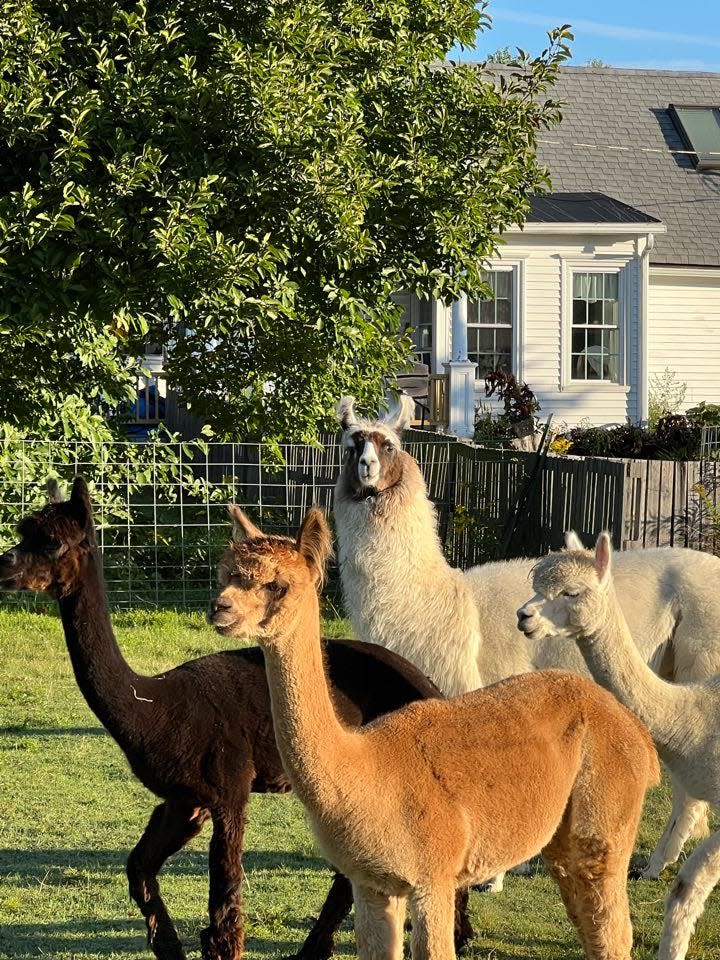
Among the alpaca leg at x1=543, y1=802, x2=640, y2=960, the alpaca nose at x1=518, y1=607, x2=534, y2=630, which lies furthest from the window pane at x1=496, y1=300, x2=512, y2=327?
the alpaca leg at x1=543, y1=802, x2=640, y2=960

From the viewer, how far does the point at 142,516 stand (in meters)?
13.7

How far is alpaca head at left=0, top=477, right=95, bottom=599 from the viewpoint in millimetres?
4957

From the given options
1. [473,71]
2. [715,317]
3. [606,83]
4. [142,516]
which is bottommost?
[142,516]

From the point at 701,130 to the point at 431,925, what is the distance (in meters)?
25.1

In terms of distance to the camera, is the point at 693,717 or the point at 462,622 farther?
the point at 462,622

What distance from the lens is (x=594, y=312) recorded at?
2220 cm

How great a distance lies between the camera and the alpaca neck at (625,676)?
513cm

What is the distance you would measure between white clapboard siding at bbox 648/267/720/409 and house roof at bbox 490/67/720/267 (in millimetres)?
465

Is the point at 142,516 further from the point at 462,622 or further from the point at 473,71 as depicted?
the point at 462,622

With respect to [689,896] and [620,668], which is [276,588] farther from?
[689,896]

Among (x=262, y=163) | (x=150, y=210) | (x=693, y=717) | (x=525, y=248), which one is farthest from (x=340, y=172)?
(x=525, y=248)

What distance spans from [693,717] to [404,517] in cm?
215

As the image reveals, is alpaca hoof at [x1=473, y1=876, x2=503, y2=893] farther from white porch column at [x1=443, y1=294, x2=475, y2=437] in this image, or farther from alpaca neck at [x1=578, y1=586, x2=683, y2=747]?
white porch column at [x1=443, y1=294, x2=475, y2=437]

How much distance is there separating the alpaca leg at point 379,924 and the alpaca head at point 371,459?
3.21 m
